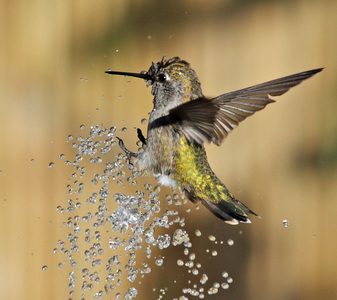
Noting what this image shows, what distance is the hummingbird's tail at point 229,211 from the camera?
2492 millimetres

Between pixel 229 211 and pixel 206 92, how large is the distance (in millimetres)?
1798

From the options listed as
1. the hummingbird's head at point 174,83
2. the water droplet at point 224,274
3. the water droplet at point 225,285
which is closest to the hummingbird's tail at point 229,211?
the hummingbird's head at point 174,83

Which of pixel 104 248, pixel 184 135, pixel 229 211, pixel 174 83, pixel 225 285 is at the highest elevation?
pixel 174 83

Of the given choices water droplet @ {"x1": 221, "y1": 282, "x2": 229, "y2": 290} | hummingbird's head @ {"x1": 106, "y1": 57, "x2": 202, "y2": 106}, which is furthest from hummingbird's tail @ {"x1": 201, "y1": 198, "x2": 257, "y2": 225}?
water droplet @ {"x1": 221, "y1": 282, "x2": 229, "y2": 290}

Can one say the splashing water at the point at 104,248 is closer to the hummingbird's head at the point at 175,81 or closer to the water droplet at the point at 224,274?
the water droplet at the point at 224,274

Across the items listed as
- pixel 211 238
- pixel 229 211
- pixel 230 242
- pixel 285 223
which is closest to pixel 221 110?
pixel 229 211

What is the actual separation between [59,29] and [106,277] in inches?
50.9

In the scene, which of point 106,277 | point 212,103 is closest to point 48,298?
point 106,277

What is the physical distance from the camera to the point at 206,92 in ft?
14.0

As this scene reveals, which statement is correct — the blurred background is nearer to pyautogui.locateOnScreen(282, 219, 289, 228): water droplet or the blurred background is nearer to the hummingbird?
pyautogui.locateOnScreen(282, 219, 289, 228): water droplet

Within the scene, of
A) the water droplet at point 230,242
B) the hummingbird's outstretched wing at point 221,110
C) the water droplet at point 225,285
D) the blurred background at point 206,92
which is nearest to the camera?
the hummingbird's outstretched wing at point 221,110

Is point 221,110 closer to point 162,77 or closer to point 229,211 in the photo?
point 162,77

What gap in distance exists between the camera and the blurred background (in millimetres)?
4309

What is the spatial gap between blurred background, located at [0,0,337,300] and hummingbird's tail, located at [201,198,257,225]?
1698mm
